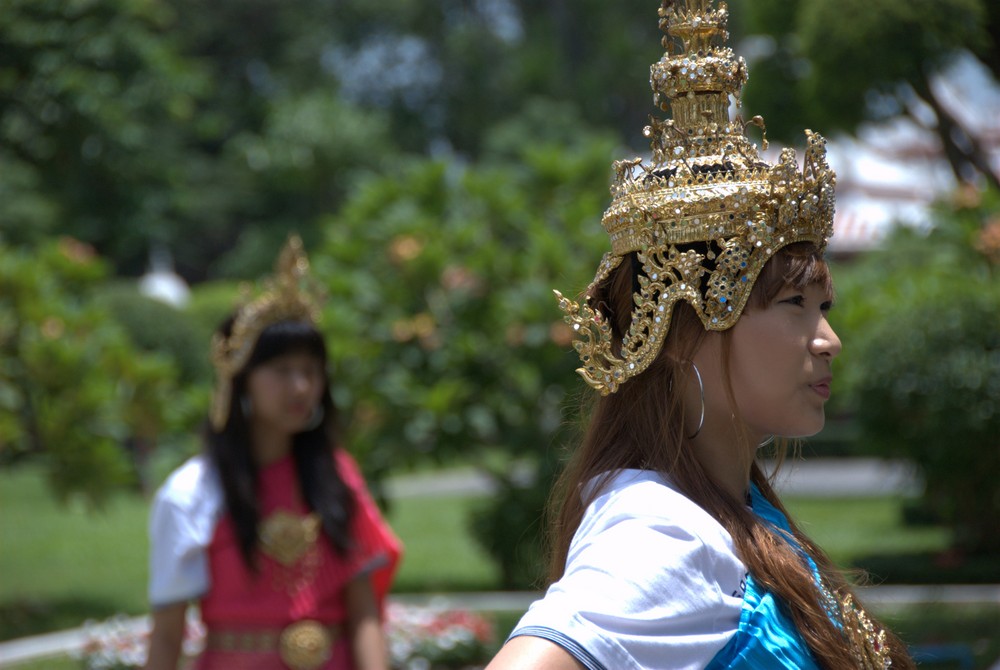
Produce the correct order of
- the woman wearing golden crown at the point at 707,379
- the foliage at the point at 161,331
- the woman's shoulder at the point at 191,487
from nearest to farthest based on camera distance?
the woman wearing golden crown at the point at 707,379, the woman's shoulder at the point at 191,487, the foliage at the point at 161,331

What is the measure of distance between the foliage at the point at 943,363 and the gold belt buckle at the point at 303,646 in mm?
4193

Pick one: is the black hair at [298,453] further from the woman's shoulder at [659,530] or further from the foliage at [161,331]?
the foliage at [161,331]

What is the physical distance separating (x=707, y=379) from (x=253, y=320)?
2.52m

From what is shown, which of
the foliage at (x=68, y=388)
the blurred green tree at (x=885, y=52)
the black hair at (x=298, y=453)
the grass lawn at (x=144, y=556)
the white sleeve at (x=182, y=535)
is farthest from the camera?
the foliage at (x=68, y=388)

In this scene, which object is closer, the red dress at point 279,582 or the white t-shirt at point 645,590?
the white t-shirt at point 645,590

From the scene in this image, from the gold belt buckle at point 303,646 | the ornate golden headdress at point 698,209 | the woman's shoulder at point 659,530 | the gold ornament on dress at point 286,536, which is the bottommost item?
the gold belt buckle at point 303,646

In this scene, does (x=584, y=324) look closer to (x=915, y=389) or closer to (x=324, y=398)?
(x=324, y=398)

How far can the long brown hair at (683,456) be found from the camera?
1782 mm

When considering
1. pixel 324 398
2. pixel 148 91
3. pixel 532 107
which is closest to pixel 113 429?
pixel 148 91

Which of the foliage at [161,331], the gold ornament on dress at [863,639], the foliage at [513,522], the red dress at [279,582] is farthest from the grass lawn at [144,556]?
the gold ornament on dress at [863,639]

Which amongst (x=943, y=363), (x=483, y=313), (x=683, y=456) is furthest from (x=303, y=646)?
(x=483, y=313)

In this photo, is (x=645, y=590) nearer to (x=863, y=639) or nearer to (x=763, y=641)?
(x=763, y=641)

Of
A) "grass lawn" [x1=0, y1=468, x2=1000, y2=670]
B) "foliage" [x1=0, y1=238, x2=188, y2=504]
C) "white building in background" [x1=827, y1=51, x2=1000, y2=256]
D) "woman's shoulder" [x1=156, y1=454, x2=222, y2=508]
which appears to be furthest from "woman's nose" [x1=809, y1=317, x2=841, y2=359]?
"white building in background" [x1=827, y1=51, x2=1000, y2=256]

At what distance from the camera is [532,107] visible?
27.6m
